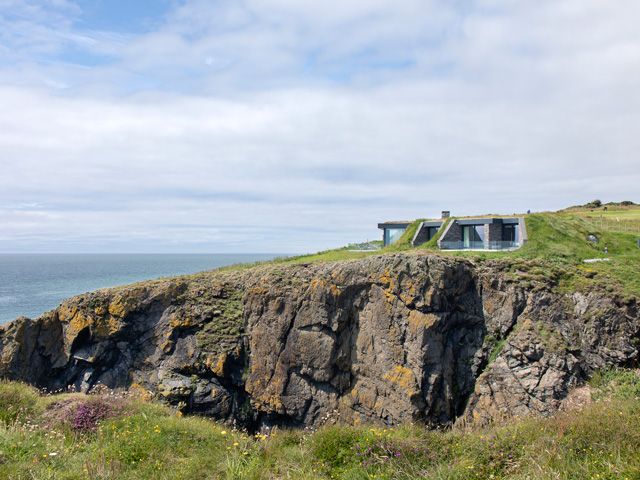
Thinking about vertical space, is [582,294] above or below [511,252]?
below

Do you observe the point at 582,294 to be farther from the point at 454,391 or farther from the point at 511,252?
the point at 454,391

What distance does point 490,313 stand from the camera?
19062 millimetres

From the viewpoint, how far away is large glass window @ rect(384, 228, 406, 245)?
3319cm

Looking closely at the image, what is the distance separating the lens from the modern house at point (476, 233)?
25.9 meters

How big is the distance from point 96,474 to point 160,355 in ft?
45.7

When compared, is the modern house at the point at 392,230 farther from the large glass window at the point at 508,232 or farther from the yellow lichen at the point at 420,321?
the yellow lichen at the point at 420,321

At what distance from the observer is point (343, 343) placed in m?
19.5

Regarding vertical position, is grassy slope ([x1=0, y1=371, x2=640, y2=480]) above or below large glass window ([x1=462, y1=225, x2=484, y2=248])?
below

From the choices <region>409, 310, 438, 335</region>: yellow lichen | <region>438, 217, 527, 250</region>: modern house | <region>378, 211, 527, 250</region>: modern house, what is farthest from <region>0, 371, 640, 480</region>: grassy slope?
<region>378, 211, 527, 250</region>: modern house

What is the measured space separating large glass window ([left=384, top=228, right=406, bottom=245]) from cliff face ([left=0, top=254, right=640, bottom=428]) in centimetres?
1235

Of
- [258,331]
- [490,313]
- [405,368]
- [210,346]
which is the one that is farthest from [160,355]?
[490,313]

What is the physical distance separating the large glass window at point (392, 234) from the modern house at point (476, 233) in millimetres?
2530

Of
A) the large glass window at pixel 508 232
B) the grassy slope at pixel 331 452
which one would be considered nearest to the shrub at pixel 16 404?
the grassy slope at pixel 331 452

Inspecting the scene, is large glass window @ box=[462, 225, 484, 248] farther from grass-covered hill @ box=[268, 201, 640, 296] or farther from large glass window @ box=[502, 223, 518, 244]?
grass-covered hill @ box=[268, 201, 640, 296]
